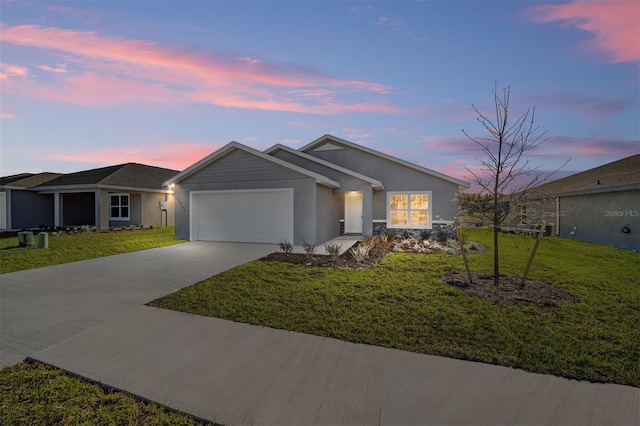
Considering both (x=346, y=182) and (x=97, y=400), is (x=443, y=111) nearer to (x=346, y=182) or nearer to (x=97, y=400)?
(x=346, y=182)

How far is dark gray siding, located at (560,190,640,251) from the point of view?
12336 mm

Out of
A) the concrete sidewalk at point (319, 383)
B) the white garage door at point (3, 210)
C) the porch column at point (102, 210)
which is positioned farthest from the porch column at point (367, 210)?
the white garage door at point (3, 210)

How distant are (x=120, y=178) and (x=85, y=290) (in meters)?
16.7

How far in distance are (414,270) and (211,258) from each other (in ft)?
20.8

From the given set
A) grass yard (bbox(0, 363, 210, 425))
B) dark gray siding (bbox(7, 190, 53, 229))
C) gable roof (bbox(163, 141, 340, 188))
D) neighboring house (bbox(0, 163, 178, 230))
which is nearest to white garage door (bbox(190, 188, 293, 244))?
gable roof (bbox(163, 141, 340, 188))

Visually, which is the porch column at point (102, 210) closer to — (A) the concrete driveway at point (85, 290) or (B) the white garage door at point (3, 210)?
(B) the white garage door at point (3, 210)

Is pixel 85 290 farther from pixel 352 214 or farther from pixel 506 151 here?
pixel 352 214

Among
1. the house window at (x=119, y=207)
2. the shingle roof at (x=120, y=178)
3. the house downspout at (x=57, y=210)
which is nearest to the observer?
the shingle roof at (x=120, y=178)

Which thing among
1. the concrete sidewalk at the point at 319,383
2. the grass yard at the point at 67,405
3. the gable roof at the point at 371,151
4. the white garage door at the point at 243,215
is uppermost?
the gable roof at the point at 371,151

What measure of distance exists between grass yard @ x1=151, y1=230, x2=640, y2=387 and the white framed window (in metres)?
7.21

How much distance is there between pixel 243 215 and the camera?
13.4 meters

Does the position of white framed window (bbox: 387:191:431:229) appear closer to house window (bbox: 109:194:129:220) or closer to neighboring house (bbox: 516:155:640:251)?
neighboring house (bbox: 516:155:640:251)

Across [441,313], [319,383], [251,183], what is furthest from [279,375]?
[251,183]

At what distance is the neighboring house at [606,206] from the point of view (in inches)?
488
